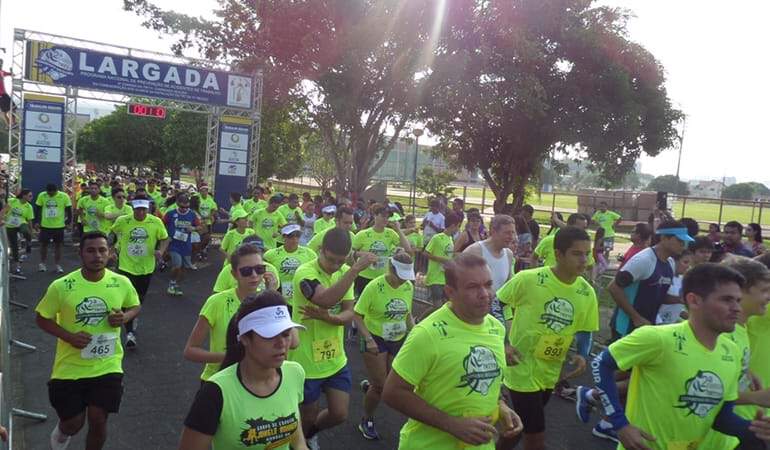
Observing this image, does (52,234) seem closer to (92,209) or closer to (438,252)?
(92,209)

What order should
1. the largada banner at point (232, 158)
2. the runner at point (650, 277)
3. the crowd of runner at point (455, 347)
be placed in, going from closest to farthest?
1. the crowd of runner at point (455, 347)
2. the runner at point (650, 277)
3. the largada banner at point (232, 158)

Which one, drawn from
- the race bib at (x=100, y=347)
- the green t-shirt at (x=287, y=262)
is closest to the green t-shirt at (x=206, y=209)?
the green t-shirt at (x=287, y=262)

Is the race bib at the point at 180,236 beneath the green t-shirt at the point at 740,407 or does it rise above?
beneath

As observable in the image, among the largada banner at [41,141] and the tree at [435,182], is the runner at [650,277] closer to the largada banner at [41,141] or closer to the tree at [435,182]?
the largada banner at [41,141]

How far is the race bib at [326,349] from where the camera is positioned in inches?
181

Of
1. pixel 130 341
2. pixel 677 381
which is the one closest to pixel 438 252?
pixel 130 341

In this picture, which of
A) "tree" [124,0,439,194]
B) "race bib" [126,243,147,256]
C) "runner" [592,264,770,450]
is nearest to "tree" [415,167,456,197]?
"tree" [124,0,439,194]

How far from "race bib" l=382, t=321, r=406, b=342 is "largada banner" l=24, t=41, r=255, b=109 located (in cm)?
1567

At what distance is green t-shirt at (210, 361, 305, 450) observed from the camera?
2.54 metres

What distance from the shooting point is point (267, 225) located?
11.7 meters

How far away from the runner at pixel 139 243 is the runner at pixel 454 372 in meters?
6.23

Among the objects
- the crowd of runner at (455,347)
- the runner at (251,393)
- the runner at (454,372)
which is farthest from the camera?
the runner at (454,372)

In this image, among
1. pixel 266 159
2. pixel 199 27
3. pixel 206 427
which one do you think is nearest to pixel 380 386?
pixel 206 427

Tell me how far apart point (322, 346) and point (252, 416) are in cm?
206
